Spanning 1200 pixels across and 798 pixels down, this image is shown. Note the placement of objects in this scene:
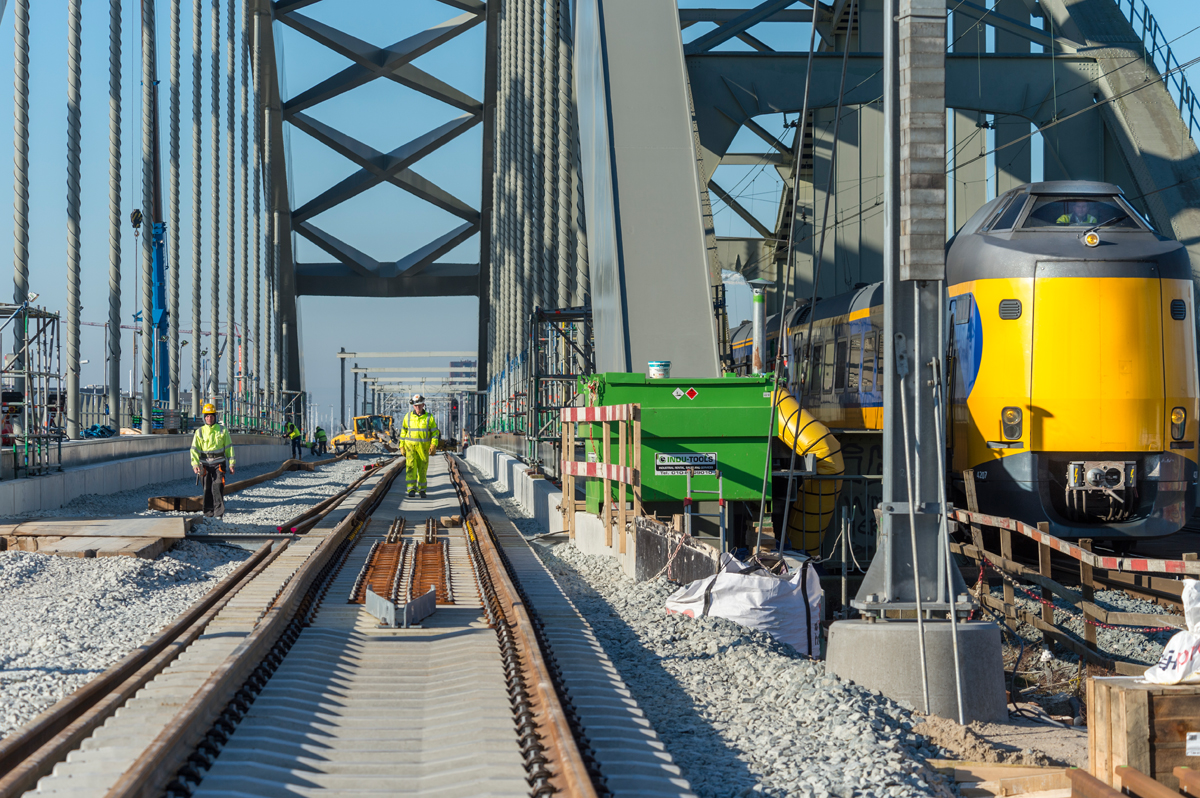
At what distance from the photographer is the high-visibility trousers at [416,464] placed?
65.7ft

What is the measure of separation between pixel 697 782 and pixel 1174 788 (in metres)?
1.79

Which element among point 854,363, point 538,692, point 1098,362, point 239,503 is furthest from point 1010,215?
point 239,503

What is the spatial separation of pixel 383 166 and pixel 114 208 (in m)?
38.0

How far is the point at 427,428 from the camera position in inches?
770

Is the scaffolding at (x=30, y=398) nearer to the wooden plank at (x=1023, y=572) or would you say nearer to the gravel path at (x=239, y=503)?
the gravel path at (x=239, y=503)

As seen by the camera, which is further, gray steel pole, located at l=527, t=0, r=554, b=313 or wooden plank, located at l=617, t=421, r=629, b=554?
gray steel pole, located at l=527, t=0, r=554, b=313

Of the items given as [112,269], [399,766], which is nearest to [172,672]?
[399,766]

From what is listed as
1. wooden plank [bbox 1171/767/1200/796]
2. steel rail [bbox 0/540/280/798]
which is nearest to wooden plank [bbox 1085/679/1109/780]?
wooden plank [bbox 1171/767/1200/796]

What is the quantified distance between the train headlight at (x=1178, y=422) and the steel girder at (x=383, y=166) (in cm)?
5923

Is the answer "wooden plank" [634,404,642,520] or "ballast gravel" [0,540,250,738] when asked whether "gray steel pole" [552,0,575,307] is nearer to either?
"ballast gravel" [0,540,250,738]

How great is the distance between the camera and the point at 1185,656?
15.1ft

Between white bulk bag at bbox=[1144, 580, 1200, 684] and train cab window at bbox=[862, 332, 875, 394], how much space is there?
10.3 m

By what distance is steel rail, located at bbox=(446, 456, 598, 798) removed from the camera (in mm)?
4152

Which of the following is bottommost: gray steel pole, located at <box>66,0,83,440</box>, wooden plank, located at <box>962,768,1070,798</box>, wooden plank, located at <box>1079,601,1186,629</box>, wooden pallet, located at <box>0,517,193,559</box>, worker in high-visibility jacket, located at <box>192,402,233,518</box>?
wooden plank, located at <box>962,768,1070,798</box>
